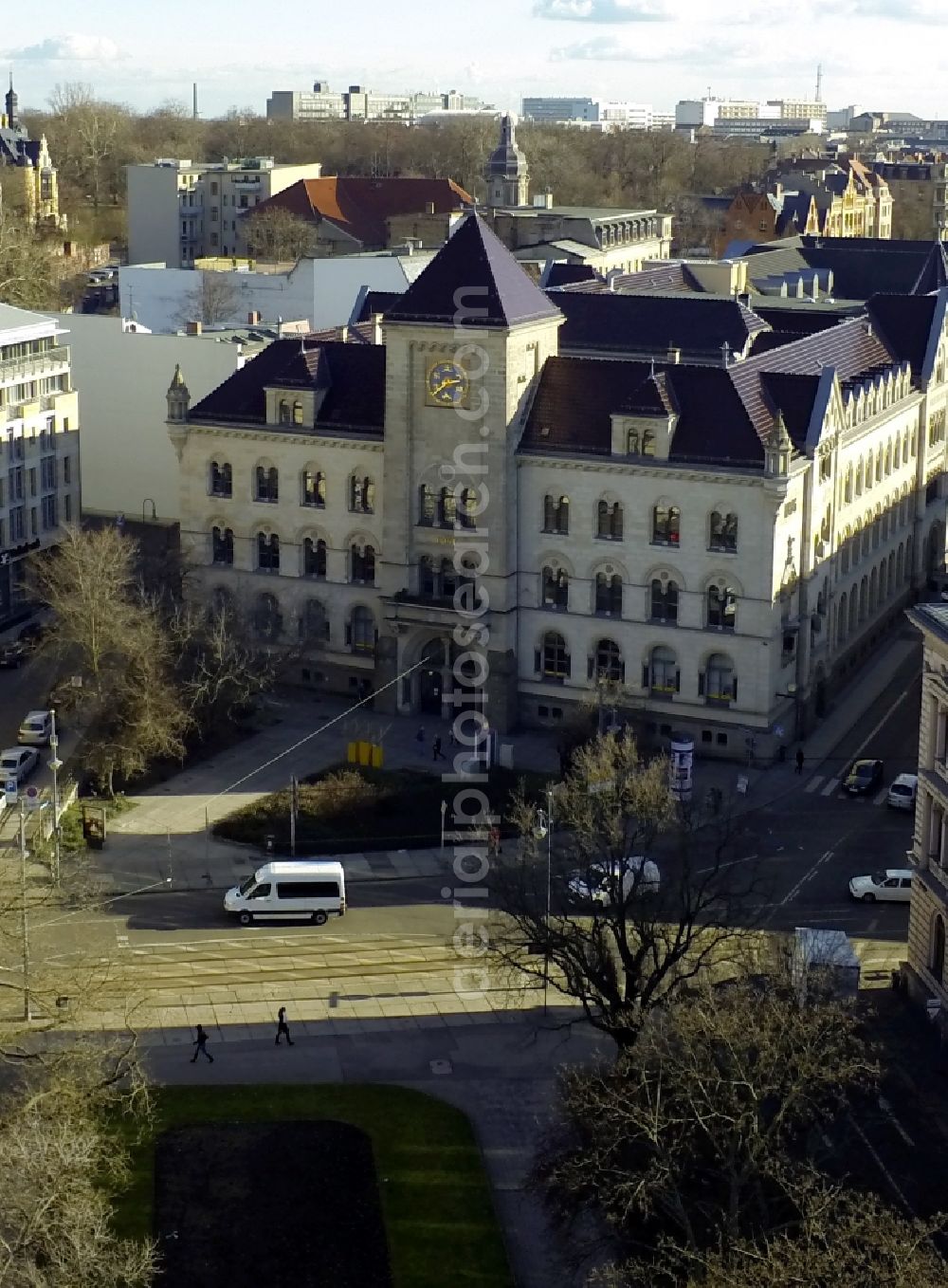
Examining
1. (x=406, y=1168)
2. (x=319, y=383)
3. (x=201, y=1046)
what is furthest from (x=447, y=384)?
(x=406, y=1168)

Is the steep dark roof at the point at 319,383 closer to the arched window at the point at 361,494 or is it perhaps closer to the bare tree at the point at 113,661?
the arched window at the point at 361,494

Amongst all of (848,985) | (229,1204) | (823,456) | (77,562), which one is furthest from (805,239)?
(229,1204)

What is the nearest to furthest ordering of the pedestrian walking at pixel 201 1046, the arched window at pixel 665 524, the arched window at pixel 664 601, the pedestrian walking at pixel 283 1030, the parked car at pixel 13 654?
the pedestrian walking at pixel 201 1046 < the pedestrian walking at pixel 283 1030 < the arched window at pixel 665 524 < the arched window at pixel 664 601 < the parked car at pixel 13 654

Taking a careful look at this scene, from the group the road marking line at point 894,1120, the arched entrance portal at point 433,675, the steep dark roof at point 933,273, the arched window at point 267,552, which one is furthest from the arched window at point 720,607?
the steep dark roof at point 933,273

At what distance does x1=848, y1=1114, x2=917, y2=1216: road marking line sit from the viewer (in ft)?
169

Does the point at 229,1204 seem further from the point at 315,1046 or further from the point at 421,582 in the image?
the point at 421,582

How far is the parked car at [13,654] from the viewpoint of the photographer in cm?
10262

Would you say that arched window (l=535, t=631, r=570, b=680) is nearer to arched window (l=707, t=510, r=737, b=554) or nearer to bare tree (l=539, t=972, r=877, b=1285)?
arched window (l=707, t=510, r=737, b=554)

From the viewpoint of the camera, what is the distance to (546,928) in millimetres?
60188

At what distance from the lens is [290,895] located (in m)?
74.1

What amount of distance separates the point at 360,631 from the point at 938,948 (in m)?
41.5

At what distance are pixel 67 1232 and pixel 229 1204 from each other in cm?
993

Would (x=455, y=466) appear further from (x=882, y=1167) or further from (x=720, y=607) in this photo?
(x=882, y=1167)

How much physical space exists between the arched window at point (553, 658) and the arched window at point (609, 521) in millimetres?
5264
